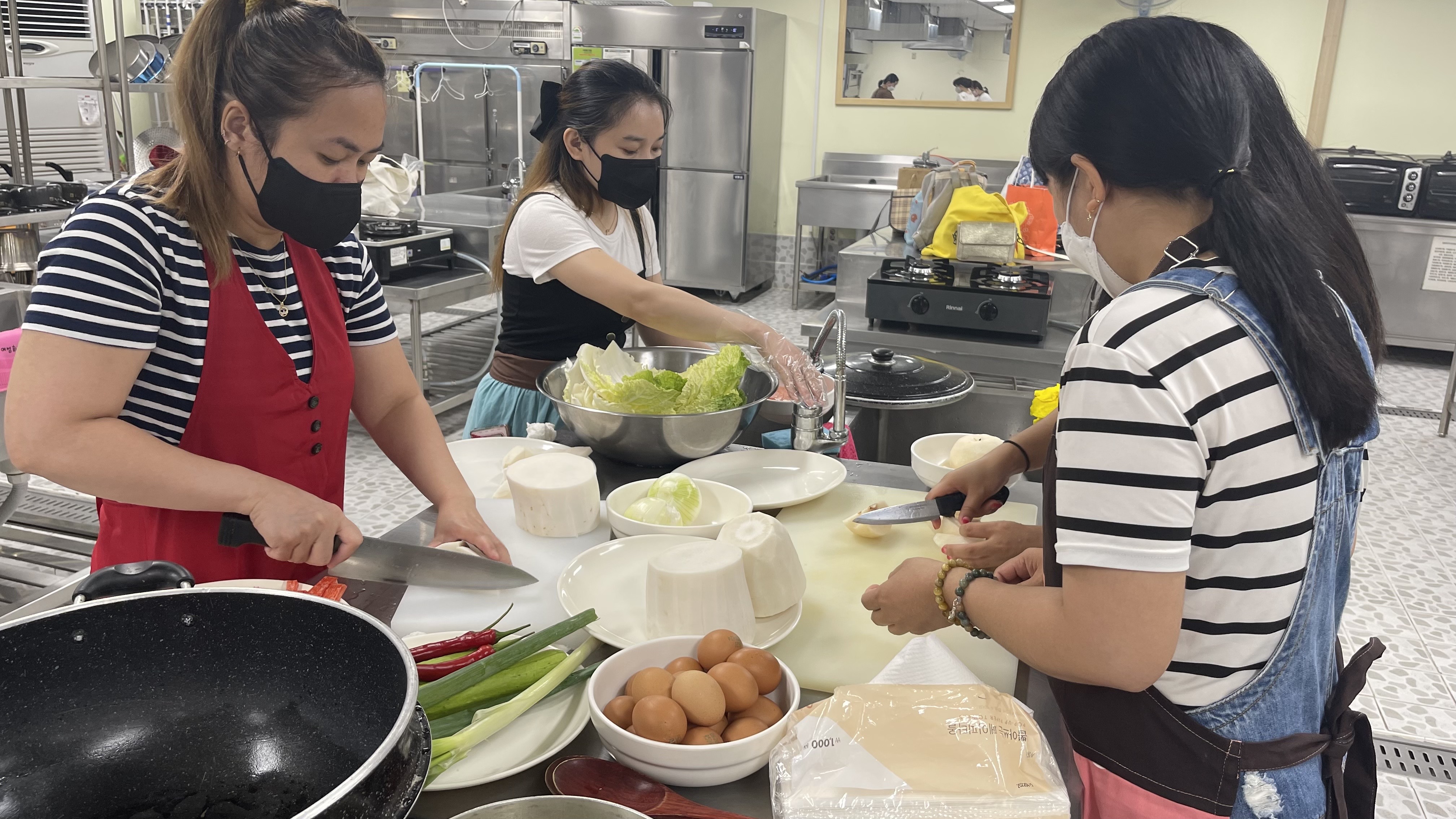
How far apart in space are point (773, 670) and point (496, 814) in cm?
33

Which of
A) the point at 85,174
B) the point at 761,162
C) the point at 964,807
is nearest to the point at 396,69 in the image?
the point at 85,174

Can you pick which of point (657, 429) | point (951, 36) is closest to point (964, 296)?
point (657, 429)

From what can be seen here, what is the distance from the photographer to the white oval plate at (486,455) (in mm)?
1893

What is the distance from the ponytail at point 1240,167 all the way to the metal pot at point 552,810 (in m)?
0.79

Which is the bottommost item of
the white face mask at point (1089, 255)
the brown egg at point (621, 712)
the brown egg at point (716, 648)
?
the brown egg at point (621, 712)

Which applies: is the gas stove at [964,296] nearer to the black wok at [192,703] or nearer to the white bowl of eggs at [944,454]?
the white bowl of eggs at [944,454]

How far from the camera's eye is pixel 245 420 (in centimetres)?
150

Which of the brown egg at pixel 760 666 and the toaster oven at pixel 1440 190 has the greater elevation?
the toaster oven at pixel 1440 190

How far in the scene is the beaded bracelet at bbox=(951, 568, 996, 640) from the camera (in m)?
1.16

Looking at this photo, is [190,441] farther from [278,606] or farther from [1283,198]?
[1283,198]

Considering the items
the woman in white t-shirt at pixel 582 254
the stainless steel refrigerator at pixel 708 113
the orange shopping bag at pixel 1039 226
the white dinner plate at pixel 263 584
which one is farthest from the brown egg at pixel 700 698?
the stainless steel refrigerator at pixel 708 113

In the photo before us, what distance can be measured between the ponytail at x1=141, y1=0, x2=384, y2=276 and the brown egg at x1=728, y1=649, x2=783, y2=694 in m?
0.99

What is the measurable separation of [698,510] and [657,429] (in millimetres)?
265

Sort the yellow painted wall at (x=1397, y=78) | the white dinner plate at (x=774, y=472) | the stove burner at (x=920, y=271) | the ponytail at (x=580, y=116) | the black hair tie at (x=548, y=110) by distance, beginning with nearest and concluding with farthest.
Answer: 1. the white dinner plate at (x=774, y=472)
2. the ponytail at (x=580, y=116)
3. the black hair tie at (x=548, y=110)
4. the stove burner at (x=920, y=271)
5. the yellow painted wall at (x=1397, y=78)
